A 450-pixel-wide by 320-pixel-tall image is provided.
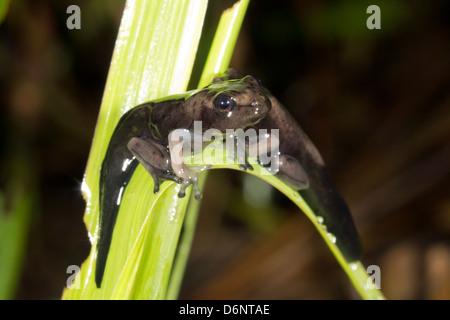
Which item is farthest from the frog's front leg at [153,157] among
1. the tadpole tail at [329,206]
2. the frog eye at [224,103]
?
the tadpole tail at [329,206]

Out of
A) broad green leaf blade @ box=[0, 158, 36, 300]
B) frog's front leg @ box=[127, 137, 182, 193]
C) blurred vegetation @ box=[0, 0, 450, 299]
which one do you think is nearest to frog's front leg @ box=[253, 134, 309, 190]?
frog's front leg @ box=[127, 137, 182, 193]

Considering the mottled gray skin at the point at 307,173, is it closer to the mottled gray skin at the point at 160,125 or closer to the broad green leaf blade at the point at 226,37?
the mottled gray skin at the point at 160,125

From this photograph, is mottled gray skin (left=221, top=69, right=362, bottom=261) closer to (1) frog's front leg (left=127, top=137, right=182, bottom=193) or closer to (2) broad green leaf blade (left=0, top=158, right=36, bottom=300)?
(1) frog's front leg (left=127, top=137, right=182, bottom=193)

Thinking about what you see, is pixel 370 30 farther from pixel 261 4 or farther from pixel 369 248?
pixel 369 248

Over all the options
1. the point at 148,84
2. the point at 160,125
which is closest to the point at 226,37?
the point at 148,84
